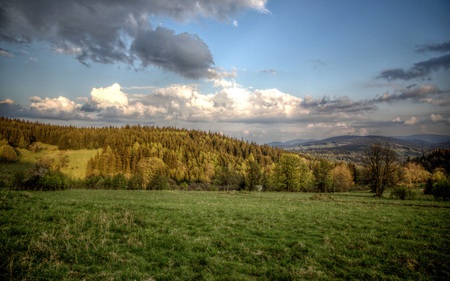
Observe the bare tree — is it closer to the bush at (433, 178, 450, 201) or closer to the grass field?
the bush at (433, 178, 450, 201)

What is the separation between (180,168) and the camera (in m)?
149

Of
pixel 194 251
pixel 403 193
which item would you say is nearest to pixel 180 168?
pixel 403 193

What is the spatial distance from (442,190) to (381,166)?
1199 centimetres

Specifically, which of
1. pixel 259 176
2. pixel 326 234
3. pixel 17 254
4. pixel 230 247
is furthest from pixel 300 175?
pixel 17 254

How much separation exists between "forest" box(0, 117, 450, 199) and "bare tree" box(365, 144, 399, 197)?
0.25m

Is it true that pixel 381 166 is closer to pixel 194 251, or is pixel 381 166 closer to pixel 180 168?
pixel 194 251

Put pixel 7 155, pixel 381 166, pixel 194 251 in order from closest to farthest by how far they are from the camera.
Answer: pixel 194 251 → pixel 381 166 → pixel 7 155

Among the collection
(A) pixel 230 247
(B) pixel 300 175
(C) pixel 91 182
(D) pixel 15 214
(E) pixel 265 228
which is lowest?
(C) pixel 91 182

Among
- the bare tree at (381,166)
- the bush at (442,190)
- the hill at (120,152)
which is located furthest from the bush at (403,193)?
the hill at (120,152)

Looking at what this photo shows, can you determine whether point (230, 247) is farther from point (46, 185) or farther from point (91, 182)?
point (91, 182)

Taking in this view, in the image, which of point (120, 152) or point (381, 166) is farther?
point (120, 152)

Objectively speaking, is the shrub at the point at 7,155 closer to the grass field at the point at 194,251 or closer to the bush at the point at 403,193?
the grass field at the point at 194,251

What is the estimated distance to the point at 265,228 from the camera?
1418 cm

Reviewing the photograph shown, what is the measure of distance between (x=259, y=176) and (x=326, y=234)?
7024 centimetres
